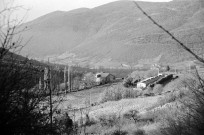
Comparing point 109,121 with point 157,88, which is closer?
point 109,121

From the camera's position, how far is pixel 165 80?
5281 centimetres

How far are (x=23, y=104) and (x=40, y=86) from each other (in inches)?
41.7

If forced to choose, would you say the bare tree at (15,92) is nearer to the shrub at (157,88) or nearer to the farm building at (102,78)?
the shrub at (157,88)

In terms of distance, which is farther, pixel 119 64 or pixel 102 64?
pixel 102 64

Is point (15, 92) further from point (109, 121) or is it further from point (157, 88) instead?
point (157, 88)

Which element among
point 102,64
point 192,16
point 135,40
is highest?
point 192,16

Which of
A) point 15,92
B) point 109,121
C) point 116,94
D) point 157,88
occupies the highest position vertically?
point 15,92

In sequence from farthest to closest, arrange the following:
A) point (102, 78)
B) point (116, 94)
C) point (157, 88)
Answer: point (102, 78), point (157, 88), point (116, 94)

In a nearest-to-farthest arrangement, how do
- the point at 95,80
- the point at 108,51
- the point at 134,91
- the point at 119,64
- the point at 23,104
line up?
the point at 23,104
the point at 134,91
the point at 95,80
the point at 119,64
the point at 108,51

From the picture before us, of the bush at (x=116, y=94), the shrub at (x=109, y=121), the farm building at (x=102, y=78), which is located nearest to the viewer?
the shrub at (x=109, y=121)

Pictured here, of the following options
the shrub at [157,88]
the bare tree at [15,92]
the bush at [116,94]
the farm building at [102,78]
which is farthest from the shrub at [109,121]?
the farm building at [102,78]

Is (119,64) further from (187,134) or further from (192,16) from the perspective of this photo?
(187,134)

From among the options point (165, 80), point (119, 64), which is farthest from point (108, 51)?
point (165, 80)

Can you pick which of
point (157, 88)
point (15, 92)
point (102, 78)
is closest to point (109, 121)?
point (15, 92)
